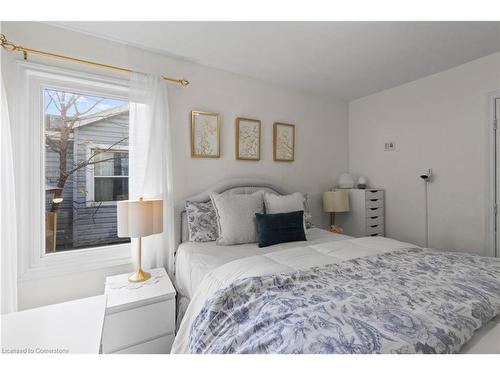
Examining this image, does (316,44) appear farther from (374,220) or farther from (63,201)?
(63,201)

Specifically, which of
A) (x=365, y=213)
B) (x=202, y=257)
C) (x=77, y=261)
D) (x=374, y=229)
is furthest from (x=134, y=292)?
(x=374, y=229)

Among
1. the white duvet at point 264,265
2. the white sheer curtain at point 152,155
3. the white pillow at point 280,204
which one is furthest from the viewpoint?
the white pillow at point 280,204

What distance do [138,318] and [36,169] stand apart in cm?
136

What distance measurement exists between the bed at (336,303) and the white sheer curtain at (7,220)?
1119 mm

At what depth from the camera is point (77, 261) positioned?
1935mm

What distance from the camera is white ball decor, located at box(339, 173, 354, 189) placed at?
10.6ft

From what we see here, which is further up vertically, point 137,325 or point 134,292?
point 134,292

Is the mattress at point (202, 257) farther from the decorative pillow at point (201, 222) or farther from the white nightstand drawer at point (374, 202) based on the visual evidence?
the white nightstand drawer at point (374, 202)

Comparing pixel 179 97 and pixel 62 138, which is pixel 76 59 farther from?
pixel 179 97

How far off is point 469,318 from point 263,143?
227 cm

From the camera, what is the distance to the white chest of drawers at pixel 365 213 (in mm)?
2955

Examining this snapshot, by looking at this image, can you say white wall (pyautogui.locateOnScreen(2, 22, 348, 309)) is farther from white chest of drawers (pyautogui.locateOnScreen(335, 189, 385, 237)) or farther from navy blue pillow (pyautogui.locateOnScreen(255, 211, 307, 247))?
navy blue pillow (pyautogui.locateOnScreen(255, 211, 307, 247))

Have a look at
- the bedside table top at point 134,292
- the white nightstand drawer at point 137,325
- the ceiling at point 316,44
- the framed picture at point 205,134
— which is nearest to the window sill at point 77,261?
the bedside table top at point 134,292
